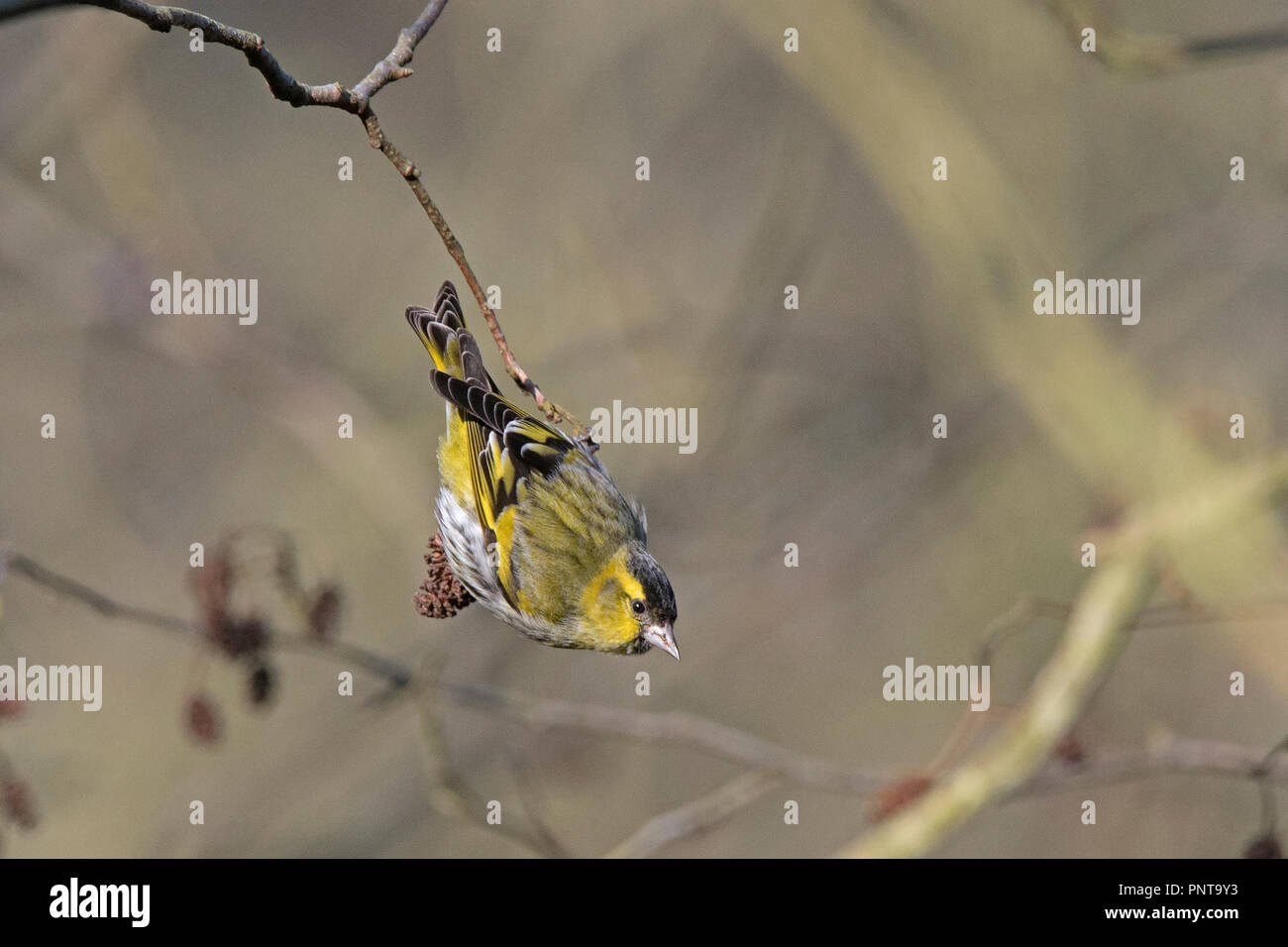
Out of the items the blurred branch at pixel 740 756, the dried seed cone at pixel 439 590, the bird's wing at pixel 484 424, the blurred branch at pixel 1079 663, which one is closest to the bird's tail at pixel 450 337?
the bird's wing at pixel 484 424

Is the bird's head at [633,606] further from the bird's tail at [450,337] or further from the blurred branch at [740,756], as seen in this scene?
the bird's tail at [450,337]

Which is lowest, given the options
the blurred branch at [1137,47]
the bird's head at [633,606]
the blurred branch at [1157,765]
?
the blurred branch at [1157,765]

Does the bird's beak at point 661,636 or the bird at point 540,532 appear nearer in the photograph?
the bird's beak at point 661,636

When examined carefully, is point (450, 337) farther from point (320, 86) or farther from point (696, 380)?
point (696, 380)

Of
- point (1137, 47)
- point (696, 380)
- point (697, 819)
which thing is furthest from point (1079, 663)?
point (696, 380)

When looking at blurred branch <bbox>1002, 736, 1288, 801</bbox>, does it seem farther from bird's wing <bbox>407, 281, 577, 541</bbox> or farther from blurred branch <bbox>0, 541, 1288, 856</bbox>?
bird's wing <bbox>407, 281, 577, 541</bbox>

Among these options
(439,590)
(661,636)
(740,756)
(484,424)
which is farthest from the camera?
(740,756)
